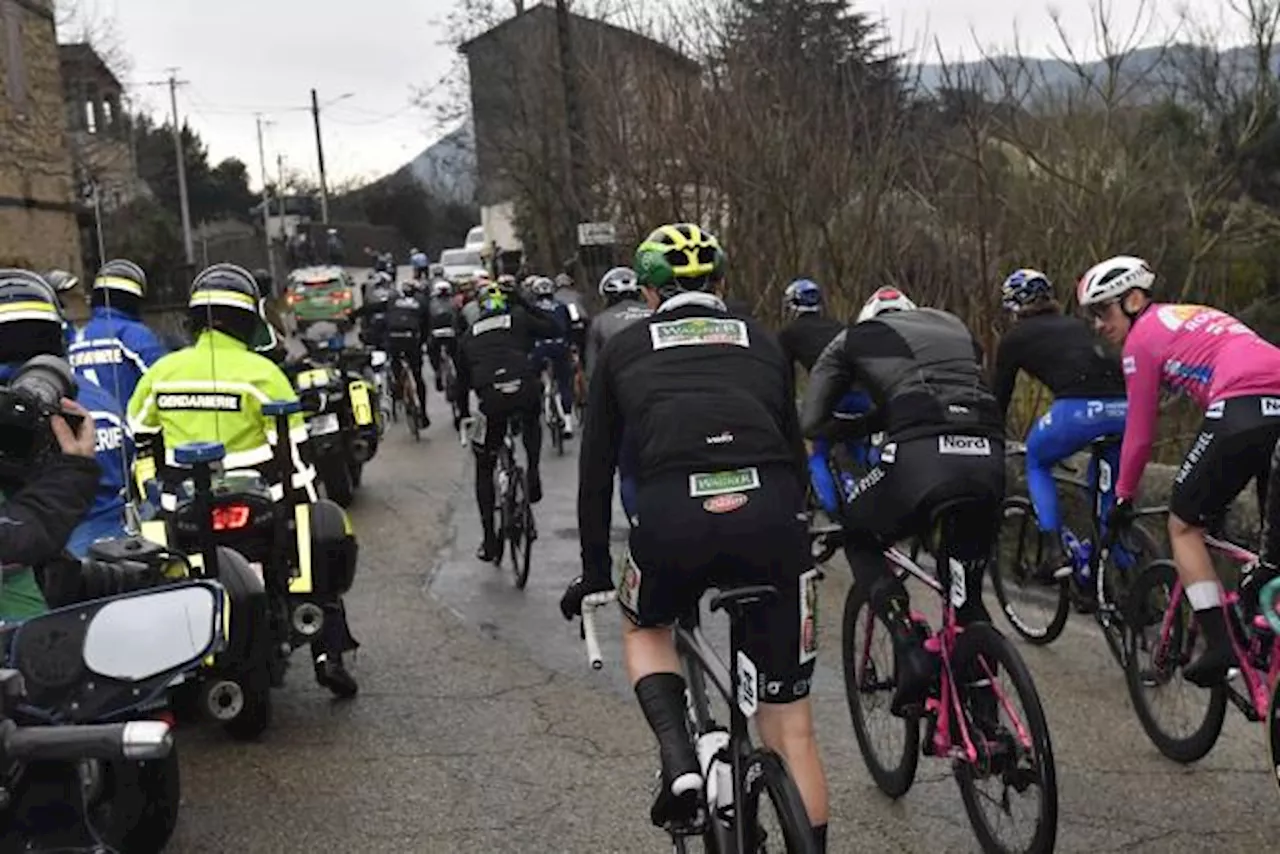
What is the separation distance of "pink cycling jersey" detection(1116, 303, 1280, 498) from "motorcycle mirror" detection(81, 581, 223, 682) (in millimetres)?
3658

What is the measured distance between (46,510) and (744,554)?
1.76 m

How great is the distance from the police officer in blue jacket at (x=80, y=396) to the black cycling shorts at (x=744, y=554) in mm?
2079

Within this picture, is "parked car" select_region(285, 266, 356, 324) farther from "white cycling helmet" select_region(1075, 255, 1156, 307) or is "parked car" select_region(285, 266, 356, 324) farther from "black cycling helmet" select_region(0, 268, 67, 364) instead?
"white cycling helmet" select_region(1075, 255, 1156, 307)

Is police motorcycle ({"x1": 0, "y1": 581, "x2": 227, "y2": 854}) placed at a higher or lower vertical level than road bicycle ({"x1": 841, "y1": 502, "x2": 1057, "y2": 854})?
higher

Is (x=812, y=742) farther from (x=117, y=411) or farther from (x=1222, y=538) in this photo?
(x=117, y=411)

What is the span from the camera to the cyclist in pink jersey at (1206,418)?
469cm

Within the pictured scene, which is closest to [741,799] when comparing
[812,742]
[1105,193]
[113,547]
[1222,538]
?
[812,742]

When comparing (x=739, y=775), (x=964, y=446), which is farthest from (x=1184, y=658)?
(x=739, y=775)

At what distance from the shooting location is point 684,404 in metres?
3.57

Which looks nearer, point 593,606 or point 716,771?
point 716,771

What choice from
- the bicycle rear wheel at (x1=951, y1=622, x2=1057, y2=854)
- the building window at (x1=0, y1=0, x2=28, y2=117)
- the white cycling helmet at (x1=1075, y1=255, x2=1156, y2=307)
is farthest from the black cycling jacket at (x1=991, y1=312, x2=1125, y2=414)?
the building window at (x1=0, y1=0, x2=28, y2=117)

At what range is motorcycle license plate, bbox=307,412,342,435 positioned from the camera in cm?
1123

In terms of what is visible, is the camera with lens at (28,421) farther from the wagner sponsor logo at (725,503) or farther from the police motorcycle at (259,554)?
the wagner sponsor logo at (725,503)

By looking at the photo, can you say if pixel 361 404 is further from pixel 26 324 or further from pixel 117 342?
pixel 26 324
